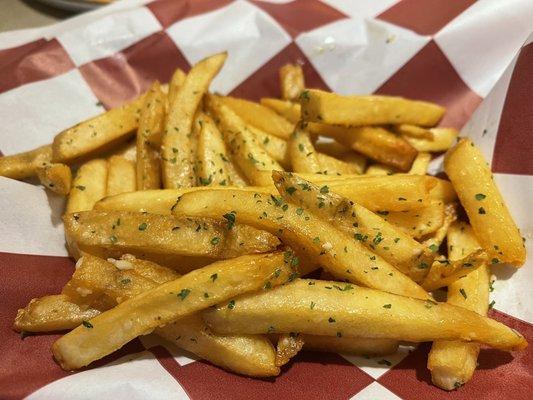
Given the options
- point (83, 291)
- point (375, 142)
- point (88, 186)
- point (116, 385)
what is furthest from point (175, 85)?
point (116, 385)

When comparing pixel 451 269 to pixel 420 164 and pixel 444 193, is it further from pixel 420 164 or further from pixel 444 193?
pixel 420 164

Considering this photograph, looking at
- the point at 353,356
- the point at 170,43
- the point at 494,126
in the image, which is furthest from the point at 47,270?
the point at 494,126

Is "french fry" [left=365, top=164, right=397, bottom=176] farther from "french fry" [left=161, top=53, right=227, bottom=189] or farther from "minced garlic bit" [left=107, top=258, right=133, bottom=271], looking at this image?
"minced garlic bit" [left=107, top=258, right=133, bottom=271]

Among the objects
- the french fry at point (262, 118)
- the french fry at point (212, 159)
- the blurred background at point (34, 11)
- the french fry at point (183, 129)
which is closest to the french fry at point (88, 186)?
the french fry at point (183, 129)

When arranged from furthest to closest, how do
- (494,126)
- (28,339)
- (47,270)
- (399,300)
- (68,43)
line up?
(68,43)
(494,126)
(47,270)
(28,339)
(399,300)

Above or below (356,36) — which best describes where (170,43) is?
above

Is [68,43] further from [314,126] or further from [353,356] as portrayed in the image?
[353,356]
